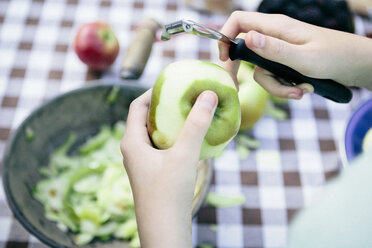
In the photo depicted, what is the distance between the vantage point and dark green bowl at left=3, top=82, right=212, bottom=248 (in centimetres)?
56

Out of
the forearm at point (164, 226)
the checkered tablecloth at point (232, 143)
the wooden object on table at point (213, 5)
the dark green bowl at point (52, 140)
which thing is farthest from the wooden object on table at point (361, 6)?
the forearm at point (164, 226)

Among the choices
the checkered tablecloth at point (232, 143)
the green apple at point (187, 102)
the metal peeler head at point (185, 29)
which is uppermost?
the metal peeler head at point (185, 29)

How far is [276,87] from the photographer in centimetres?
61

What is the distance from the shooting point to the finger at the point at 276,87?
59cm

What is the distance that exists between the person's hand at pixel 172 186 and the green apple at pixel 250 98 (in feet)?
1.16

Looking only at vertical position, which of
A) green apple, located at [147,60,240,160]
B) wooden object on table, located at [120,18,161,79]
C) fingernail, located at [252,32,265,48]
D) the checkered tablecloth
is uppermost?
fingernail, located at [252,32,265,48]

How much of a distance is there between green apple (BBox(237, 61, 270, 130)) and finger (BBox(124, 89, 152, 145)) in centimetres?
31

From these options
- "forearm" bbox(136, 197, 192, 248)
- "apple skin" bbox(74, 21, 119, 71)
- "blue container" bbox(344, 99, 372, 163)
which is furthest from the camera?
"apple skin" bbox(74, 21, 119, 71)

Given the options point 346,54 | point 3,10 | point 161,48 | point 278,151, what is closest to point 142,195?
point 346,54

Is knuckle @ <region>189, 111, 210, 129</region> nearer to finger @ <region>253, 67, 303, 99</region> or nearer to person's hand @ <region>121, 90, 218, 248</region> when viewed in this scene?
person's hand @ <region>121, 90, 218, 248</region>

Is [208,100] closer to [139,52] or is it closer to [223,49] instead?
[223,49]

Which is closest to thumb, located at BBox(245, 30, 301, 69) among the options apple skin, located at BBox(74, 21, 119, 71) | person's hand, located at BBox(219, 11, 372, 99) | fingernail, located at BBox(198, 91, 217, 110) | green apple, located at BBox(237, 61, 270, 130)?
person's hand, located at BBox(219, 11, 372, 99)

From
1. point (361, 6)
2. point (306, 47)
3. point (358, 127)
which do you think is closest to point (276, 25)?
point (306, 47)

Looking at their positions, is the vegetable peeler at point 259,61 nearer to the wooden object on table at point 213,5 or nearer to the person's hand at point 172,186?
the person's hand at point 172,186
